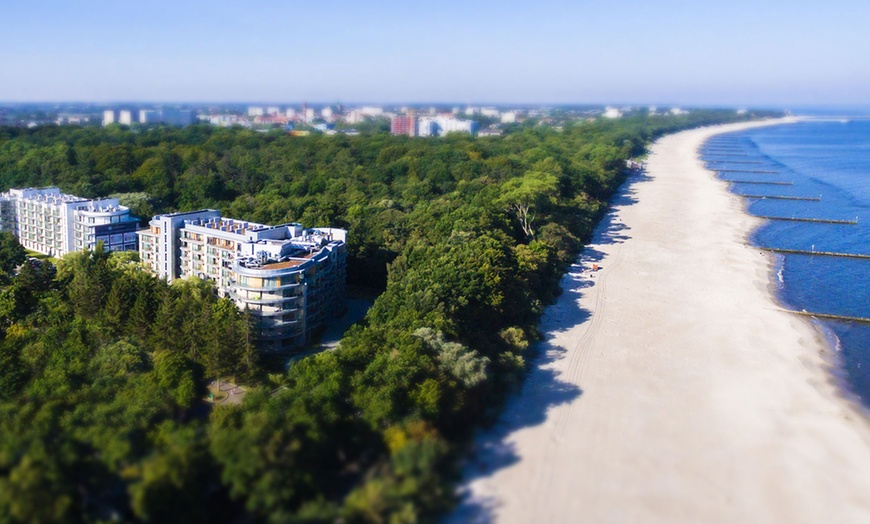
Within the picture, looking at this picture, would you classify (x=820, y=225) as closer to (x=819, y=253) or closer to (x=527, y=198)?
(x=819, y=253)

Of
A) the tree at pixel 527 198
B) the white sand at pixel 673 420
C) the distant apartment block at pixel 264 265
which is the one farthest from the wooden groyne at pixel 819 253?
the distant apartment block at pixel 264 265

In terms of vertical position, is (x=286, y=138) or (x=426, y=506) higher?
(x=286, y=138)

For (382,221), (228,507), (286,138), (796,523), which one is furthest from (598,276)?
(286,138)

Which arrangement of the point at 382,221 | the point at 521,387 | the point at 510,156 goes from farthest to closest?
1. the point at 510,156
2. the point at 382,221
3. the point at 521,387

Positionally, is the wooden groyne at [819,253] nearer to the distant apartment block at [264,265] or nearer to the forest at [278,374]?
the forest at [278,374]

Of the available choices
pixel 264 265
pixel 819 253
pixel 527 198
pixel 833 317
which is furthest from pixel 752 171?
pixel 264 265

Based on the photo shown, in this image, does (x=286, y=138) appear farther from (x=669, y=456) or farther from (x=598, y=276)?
(x=669, y=456)
